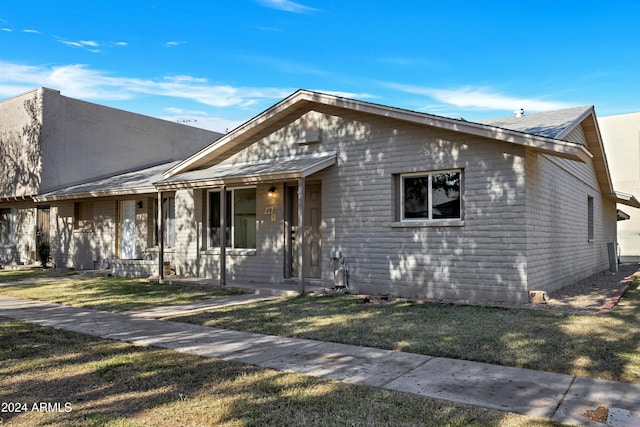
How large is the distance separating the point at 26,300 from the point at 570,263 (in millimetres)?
13516

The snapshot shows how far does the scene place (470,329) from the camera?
7121 millimetres

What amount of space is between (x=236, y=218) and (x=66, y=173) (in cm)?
1086

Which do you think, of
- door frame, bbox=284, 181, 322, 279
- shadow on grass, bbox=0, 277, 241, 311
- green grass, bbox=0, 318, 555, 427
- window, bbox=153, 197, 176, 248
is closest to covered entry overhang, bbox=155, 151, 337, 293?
door frame, bbox=284, 181, 322, 279

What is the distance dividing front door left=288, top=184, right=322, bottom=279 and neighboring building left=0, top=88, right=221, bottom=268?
Answer: 6.62 m

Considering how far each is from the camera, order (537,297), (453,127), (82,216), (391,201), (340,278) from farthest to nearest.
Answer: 1. (82,216)
2. (340,278)
3. (391,201)
4. (453,127)
5. (537,297)

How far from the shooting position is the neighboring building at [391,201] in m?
9.65

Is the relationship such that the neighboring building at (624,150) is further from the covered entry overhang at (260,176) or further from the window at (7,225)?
the window at (7,225)

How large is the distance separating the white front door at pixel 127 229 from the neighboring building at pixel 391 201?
3257 mm

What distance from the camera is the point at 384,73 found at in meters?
21.9

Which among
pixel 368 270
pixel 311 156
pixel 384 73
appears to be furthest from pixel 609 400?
pixel 384 73

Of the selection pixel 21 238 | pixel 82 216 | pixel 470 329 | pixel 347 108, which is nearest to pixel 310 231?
pixel 347 108

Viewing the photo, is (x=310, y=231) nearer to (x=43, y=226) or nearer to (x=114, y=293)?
(x=114, y=293)

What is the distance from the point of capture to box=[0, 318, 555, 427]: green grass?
371 centimetres

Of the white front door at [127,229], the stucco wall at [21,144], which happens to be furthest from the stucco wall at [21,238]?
the white front door at [127,229]
